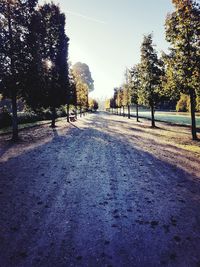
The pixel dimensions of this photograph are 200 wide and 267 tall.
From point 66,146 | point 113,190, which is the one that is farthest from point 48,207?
point 66,146

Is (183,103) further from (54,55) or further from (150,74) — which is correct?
(54,55)

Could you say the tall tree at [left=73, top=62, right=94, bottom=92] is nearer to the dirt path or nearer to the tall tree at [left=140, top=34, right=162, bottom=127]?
the tall tree at [left=140, top=34, right=162, bottom=127]

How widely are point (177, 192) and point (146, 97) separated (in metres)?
25.0

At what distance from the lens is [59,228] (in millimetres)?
5758

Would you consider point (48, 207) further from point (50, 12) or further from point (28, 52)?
point (50, 12)

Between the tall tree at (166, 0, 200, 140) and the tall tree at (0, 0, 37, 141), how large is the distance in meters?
9.70

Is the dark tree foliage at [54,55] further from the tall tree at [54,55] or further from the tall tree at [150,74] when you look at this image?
the tall tree at [150,74]

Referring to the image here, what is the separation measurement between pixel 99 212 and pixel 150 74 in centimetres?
2738

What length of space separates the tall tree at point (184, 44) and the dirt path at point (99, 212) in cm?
896

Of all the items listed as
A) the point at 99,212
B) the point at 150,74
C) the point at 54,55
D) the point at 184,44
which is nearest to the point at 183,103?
the point at 150,74

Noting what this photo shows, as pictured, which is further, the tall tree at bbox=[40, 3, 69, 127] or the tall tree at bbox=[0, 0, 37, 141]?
the tall tree at bbox=[40, 3, 69, 127]

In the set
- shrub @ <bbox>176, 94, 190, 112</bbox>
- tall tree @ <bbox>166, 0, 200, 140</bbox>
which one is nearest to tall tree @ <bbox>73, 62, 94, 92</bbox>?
shrub @ <bbox>176, 94, 190, 112</bbox>

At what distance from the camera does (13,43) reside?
61.2 ft

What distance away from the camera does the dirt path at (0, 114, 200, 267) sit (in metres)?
4.76
